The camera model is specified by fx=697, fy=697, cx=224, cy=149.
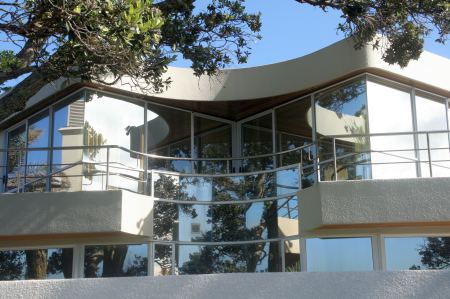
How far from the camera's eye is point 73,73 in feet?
36.8

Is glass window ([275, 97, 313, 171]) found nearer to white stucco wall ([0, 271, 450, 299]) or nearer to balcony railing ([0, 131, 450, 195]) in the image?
balcony railing ([0, 131, 450, 195])

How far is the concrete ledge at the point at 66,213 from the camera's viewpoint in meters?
13.6

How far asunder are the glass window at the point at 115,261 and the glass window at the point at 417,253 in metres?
4.99

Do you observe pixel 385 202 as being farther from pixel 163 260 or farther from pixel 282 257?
pixel 163 260

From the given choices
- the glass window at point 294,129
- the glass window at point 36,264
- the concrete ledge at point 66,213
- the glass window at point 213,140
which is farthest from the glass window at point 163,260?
the glass window at point 294,129

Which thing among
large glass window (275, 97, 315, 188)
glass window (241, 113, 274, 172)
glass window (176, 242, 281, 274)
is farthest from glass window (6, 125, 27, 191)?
large glass window (275, 97, 315, 188)

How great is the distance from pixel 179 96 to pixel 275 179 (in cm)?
326

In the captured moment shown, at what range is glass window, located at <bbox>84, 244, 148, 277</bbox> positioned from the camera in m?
14.3

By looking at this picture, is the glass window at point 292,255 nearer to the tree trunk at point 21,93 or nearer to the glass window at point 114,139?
the glass window at point 114,139

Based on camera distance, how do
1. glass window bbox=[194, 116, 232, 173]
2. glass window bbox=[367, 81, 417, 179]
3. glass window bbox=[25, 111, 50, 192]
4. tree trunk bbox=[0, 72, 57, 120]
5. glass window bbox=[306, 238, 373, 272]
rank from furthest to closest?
glass window bbox=[194, 116, 232, 173]
glass window bbox=[25, 111, 50, 192]
glass window bbox=[367, 81, 417, 179]
glass window bbox=[306, 238, 373, 272]
tree trunk bbox=[0, 72, 57, 120]

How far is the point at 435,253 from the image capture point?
1344 cm

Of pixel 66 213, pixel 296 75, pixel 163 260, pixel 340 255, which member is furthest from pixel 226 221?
pixel 296 75

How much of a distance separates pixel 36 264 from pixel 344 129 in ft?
23.3

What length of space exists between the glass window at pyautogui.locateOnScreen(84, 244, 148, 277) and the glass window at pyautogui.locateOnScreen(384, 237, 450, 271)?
16.4 ft
